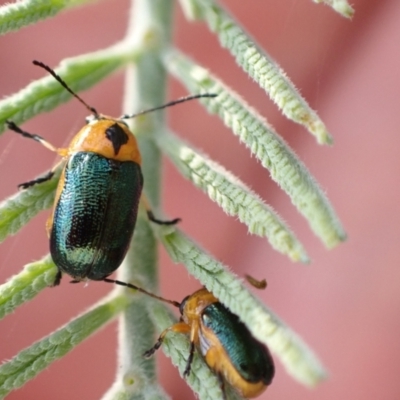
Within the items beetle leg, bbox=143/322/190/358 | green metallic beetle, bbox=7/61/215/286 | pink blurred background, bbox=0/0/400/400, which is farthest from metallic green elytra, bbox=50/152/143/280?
pink blurred background, bbox=0/0/400/400

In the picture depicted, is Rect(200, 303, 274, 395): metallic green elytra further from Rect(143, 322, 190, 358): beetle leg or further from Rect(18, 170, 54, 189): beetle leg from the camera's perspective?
Rect(18, 170, 54, 189): beetle leg

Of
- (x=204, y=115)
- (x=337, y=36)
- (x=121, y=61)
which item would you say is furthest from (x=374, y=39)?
(x=121, y=61)

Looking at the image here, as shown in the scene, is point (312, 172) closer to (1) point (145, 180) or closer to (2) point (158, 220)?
(1) point (145, 180)

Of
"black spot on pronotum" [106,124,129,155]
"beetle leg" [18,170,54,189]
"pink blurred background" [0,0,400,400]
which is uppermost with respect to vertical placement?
"black spot on pronotum" [106,124,129,155]

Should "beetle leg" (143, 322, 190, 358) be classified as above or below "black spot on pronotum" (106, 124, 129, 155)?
below

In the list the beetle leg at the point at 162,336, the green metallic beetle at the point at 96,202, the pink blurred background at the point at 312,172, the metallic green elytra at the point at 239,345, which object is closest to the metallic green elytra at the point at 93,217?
the green metallic beetle at the point at 96,202

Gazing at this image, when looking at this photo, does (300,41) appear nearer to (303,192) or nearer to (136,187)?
(136,187)

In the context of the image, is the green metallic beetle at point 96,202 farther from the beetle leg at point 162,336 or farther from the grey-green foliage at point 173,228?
the beetle leg at point 162,336

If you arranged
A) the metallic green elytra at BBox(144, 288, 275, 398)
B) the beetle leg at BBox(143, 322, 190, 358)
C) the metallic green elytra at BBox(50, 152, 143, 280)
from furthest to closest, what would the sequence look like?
the metallic green elytra at BBox(50, 152, 143, 280)
the metallic green elytra at BBox(144, 288, 275, 398)
the beetle leg at BBox(143, 322, 190, 358)
